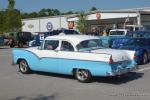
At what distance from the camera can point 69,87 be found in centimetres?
1120

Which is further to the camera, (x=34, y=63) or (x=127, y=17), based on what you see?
(x=127, y=17)

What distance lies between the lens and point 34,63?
13.7 metres

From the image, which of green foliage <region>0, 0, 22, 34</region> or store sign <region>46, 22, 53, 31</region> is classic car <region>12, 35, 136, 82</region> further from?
store sign <region>46, 22, 53, 31</region>

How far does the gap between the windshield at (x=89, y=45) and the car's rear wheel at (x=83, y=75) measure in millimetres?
801

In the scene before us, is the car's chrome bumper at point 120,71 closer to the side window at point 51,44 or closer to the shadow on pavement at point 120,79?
the shadow on pavement at point 120,79

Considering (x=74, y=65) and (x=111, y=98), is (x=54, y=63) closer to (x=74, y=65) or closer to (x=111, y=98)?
(x=74, y=65)

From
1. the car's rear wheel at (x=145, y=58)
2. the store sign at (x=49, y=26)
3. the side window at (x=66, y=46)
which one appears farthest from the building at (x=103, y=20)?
the side window at (x=66, y=46)

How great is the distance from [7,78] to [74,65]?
2823 millimetres

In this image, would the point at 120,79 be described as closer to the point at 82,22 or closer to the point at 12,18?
the point at 82,22

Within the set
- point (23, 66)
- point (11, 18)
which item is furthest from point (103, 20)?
point (23, 66)

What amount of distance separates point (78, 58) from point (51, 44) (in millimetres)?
1678

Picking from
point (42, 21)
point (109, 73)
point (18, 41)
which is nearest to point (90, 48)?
point (109, 73)

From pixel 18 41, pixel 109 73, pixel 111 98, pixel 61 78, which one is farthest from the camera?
pixel 18 41

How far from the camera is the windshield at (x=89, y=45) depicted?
12.4 metres
